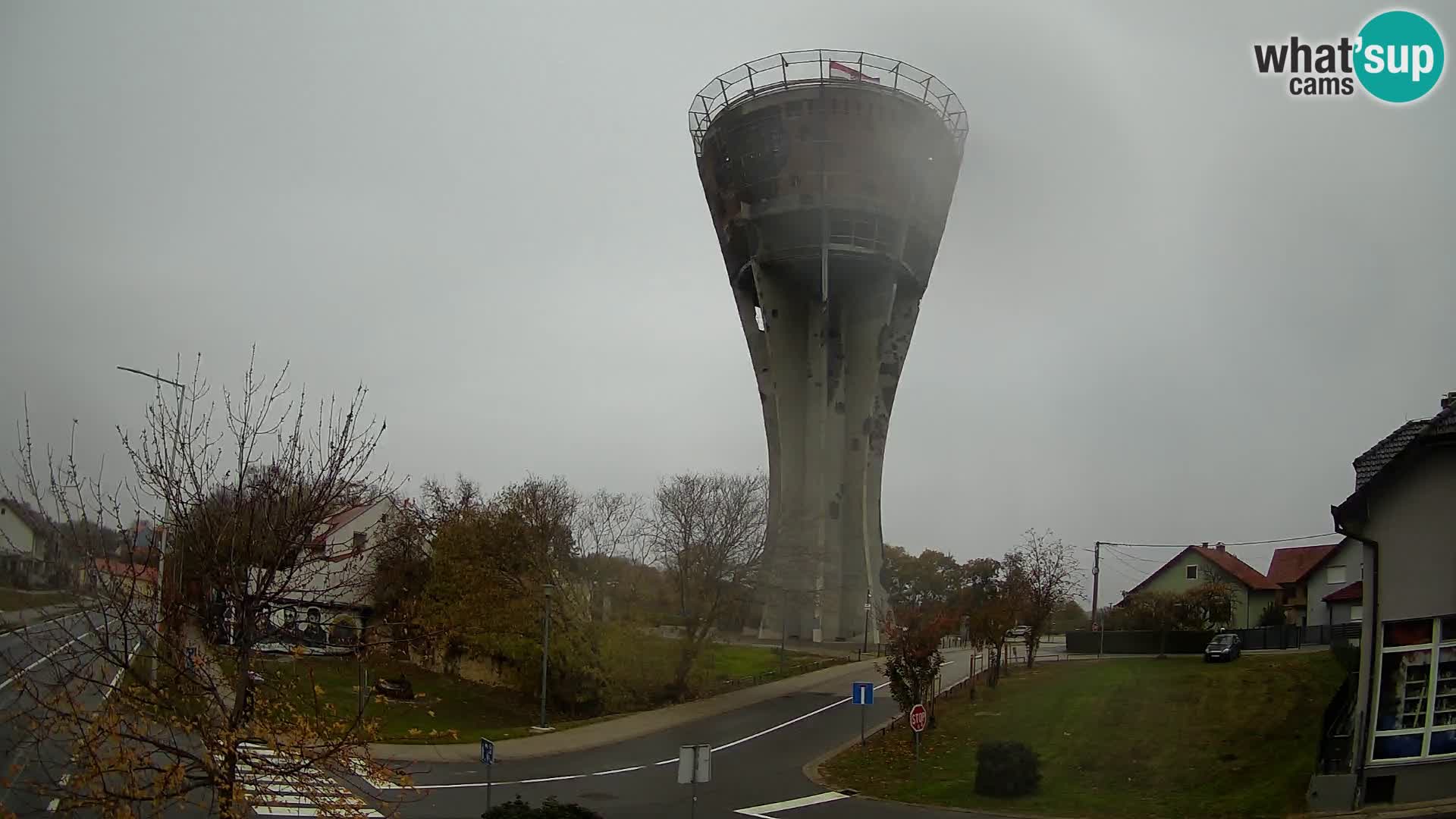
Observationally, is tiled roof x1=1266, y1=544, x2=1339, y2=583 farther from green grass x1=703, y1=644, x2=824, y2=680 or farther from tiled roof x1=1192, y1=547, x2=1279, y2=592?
green grass x1=703, y1=644, x2=824, y2=680

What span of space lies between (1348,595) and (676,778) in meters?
28.3

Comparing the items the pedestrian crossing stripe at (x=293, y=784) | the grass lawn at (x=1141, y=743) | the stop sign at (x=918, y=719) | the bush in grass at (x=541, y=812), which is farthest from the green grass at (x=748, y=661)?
the pedestrian crossing stripe at (x=293, y=784)

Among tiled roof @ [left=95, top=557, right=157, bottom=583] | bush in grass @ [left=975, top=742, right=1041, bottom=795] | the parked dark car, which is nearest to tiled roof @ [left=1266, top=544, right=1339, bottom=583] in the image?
the parked dark car

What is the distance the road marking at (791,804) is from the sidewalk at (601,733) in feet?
24.4

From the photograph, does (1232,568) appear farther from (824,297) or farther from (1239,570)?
(824,297)

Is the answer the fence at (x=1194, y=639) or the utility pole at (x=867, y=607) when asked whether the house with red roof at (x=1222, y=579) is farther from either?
the utility pole at (x=867, y=607)

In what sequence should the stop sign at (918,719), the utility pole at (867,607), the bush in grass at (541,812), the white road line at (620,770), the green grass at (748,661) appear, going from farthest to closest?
1. the utility pole at (867,607)
2. the green grass at (748,661)
3. the white road line at (620,770)
4. the stop sign at (918,719)
5. the bush in grass at (541,812)

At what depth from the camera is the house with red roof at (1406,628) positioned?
13.8 metres

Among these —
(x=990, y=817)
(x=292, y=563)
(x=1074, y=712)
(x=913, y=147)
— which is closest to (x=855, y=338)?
(x=913, y=147)

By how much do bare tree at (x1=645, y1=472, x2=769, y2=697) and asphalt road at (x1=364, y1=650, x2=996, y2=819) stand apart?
458cm

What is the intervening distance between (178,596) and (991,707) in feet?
89.8

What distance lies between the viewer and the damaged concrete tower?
178 ft

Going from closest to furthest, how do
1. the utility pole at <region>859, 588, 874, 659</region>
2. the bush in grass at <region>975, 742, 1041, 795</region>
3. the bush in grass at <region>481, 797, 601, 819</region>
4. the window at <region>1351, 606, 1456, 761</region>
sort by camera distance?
1. the bush in grass at <region>481, 797, 601, 819</region>
2. the window at <region>1351, 606, 1456, 761</region>
3. the bush in grass at <region>975, 742, 1041, 795</region>
4. the utility pole at <region>859, 588, 874, 659</region>

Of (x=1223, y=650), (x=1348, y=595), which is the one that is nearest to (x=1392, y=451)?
(x=1223, y=650)
